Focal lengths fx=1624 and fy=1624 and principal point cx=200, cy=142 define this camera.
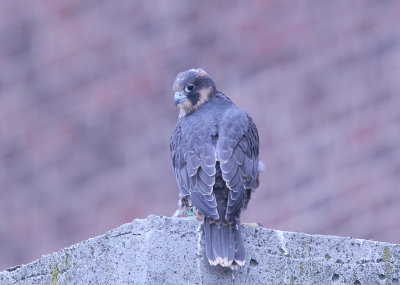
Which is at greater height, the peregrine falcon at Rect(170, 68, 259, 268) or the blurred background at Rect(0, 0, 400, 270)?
the blurred background at Rect(0, 0, 400, 270)

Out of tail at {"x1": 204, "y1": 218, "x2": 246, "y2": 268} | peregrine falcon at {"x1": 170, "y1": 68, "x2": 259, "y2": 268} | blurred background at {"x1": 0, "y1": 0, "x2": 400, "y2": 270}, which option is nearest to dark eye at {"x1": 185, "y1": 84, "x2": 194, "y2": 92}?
peregrine falcon at {"x1": 170, "y1": 68, "x2": 259, "y2": 268}

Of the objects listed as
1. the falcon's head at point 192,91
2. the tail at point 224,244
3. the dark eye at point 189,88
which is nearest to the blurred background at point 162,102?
the falcon's head at point 192,91

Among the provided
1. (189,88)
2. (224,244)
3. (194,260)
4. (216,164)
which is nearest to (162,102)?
(189,88)

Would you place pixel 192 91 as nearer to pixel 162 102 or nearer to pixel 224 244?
pixel 224 244

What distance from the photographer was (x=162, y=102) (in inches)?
463

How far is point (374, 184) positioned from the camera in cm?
1129

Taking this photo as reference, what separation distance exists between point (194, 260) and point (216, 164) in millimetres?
1044

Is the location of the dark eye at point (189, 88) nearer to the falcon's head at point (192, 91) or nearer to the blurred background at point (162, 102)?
the falcon's head at point (192, 91)

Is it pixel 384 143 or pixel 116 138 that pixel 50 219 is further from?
pixel 384 143

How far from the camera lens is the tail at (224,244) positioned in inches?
244

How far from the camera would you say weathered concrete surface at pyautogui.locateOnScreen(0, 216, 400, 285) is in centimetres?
615

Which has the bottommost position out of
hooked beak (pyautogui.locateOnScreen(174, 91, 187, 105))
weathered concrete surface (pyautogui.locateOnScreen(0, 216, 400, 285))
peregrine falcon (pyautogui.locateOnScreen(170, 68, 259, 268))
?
weathered concrete surface (pyautogui.locateOnScreen(0, 216, 400, 285))

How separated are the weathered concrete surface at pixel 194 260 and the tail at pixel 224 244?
0.04 metres

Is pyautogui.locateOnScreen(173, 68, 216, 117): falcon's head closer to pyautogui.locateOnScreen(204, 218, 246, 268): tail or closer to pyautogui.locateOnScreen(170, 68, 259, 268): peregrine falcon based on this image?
pyautogui.locateOnScreen(170, 68, 259, 268): peregrine falcon
